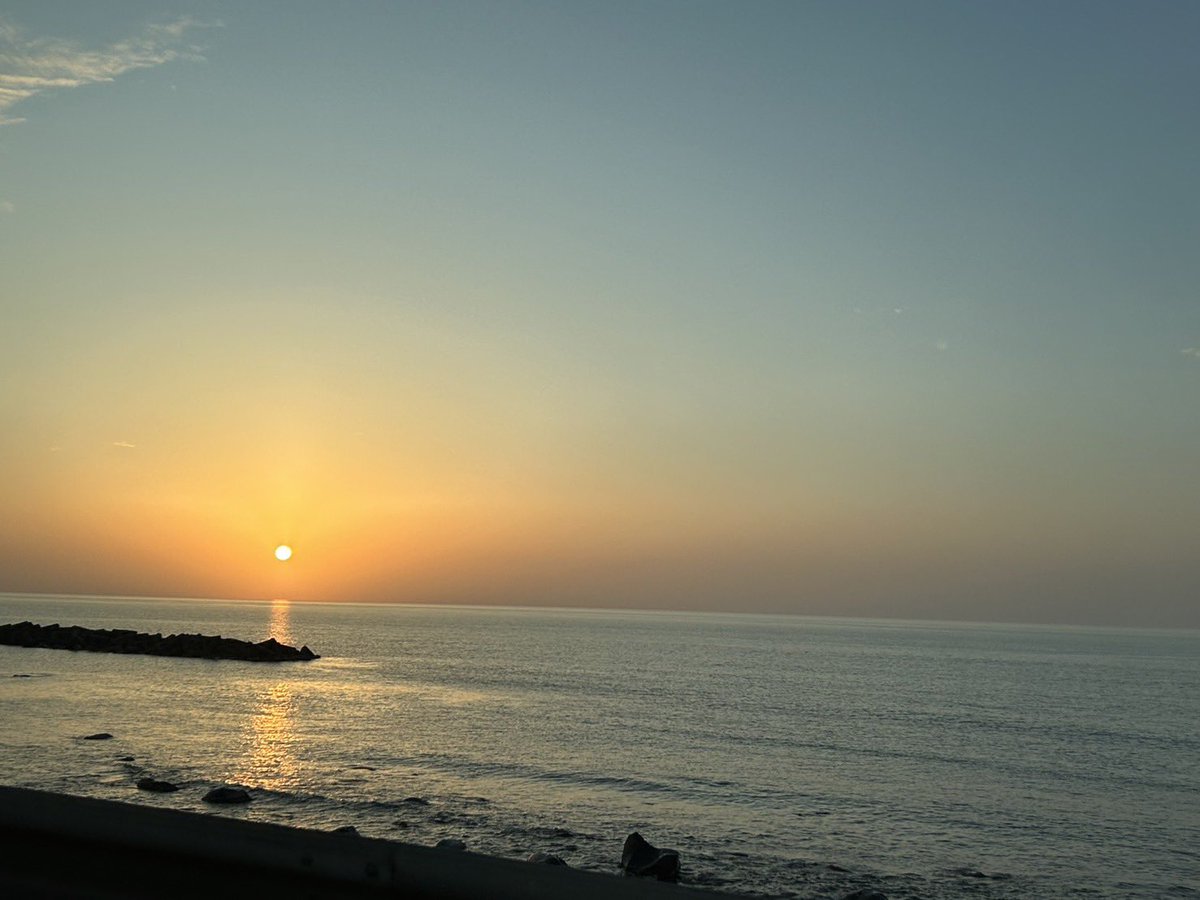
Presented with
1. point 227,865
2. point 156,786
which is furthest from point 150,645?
point 227,865

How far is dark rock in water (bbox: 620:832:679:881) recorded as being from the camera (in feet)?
62.0

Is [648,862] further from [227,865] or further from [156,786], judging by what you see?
[227,865]

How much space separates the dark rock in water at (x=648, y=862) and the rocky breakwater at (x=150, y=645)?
266ft

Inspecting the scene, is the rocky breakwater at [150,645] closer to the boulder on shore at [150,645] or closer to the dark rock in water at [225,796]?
the boulder on shore at [150,645]

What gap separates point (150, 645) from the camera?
9500cm

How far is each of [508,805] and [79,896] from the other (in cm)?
2466

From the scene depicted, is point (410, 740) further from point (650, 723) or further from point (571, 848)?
point (571, 848)

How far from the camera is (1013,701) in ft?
243

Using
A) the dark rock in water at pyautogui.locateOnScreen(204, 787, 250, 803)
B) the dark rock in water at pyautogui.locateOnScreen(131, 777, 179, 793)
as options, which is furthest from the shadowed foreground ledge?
the dark rock in water at pyautogui.locateOnScreen(131, 777, 179, 793)

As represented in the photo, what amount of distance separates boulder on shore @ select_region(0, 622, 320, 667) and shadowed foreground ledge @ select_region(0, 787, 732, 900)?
312 feet

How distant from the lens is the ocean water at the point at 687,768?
76.4 ft

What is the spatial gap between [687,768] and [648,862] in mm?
16830

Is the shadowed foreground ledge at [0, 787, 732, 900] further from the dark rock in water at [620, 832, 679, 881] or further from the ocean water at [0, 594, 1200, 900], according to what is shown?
the ocean water at [0, 594, 1200, 900]

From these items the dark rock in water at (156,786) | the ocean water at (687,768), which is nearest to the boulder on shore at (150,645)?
the ocean water at (687,768)
